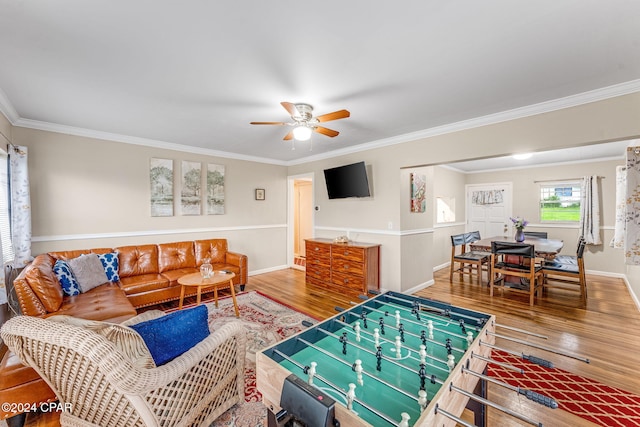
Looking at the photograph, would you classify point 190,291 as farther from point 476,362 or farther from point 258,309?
point 476,362

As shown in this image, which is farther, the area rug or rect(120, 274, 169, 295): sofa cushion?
rect(120, 274, 169, 295): sofa cushion

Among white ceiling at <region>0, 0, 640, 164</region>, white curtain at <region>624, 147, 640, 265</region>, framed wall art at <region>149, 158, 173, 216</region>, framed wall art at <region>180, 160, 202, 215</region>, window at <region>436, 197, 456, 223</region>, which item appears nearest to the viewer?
white ceiling at <region>0, 0, 640, 164</region>

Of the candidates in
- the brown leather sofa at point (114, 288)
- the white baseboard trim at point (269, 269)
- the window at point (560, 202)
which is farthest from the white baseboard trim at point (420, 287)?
the window at point (560, 202)

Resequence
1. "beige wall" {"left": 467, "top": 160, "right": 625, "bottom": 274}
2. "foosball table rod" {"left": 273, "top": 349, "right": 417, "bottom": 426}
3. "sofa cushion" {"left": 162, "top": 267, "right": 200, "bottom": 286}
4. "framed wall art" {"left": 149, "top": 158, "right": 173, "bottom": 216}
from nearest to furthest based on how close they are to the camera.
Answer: "foosball table rod" {"left": 273, "top": 349, "right": 417, "bottom": 426}, "sofa cushion" {"left": 162, "top": 267, "right": 200, "bottom": 286}, "framed wall art" {"left": 149, "top": 158, "right": 173, "bottom": 216}, "beige wall" {"left": 467, "top": 160, "right": 625, "bottom": 274}

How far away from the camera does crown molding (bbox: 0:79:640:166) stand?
242 cm

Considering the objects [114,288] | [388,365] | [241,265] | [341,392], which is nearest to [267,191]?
[241,265]

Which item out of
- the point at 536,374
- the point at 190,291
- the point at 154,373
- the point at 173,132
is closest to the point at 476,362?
the point at 154,373

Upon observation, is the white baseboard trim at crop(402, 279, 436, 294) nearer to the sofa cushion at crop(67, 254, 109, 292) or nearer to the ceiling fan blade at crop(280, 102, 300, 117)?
the ceiling fan blade at crop(280, 102, 300, 117)

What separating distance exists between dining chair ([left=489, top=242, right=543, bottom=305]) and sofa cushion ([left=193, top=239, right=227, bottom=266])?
4.49 meters

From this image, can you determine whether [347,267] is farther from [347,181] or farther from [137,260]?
[137,260]

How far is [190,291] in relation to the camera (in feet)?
12.6

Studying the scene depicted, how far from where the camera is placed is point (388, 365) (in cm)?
125

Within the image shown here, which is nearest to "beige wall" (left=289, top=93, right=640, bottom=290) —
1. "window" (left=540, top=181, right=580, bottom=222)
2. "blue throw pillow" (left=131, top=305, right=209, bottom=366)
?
"window" (left=540, top=181, right=580, bottom=222)

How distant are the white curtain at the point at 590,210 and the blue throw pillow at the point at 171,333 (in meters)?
7.44
